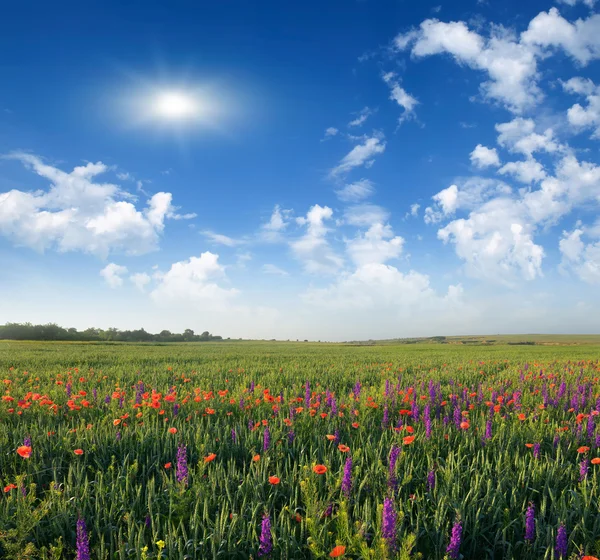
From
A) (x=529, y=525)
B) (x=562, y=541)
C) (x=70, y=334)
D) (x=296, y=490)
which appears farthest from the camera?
(x=70, y=334)

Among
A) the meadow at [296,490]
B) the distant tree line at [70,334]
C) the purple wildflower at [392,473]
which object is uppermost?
the purple wildflower at [392,473]

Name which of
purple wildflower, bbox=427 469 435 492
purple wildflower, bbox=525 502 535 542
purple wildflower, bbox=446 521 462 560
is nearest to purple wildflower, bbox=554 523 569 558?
purple wildflower, bbox=525 502 535 542

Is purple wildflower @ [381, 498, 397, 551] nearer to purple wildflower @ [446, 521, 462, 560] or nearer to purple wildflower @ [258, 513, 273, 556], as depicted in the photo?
purple wildflower @ [446, 521, 462, 560]

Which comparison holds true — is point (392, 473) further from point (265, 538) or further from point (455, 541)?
point (265, 538)

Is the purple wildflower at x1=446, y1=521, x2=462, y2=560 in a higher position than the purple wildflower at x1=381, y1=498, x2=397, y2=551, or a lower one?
lower

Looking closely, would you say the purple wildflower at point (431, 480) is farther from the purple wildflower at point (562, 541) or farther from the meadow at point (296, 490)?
the purple wildflower at point (562, 541)

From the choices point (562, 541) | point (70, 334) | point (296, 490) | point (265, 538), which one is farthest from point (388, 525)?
point (70, 334)

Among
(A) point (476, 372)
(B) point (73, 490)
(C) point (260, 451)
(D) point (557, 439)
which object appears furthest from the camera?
(A) point (476, 372)

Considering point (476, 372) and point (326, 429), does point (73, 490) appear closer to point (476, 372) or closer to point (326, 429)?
point (326, 429)

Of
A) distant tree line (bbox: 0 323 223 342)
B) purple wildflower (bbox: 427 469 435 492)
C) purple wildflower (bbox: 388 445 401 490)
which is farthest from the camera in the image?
distant tree line (bbox: 0 323 223 342)

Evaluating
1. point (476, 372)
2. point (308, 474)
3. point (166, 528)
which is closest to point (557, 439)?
point (308, 474)

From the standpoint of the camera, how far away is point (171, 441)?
4.38 meters

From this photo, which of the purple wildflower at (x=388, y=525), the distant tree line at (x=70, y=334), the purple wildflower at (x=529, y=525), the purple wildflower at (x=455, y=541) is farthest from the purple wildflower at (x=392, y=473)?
the distant tree line at (x=70, y=334)

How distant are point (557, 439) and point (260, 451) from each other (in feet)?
11.7
